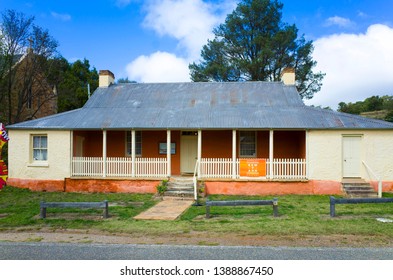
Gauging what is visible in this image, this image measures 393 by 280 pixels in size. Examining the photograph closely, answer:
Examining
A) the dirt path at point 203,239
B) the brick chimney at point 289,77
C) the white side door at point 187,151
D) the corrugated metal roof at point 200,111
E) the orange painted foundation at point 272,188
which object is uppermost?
the brick chimney at point 289,77

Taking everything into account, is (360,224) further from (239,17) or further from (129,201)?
(239,17)

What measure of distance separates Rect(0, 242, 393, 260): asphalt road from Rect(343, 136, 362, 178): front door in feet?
29.3

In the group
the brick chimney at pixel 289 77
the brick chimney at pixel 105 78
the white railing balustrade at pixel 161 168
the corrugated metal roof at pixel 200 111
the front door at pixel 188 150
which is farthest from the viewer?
the brick chimney at pixel 105 78

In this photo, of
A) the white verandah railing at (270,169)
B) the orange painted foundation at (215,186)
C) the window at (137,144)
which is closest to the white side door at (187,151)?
the white verandah railing at (270,169)

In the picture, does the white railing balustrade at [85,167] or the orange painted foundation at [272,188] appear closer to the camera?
the orange painted foundation at [272,188]

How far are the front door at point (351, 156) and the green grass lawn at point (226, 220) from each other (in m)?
2.99

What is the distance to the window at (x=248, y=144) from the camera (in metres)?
17.8

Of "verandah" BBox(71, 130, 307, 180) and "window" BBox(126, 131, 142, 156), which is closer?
"verandah" BBox(71, 130, 307, 180)

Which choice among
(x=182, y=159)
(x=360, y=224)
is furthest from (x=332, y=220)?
(x=182, y=159)

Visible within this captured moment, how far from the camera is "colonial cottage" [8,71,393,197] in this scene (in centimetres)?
1497

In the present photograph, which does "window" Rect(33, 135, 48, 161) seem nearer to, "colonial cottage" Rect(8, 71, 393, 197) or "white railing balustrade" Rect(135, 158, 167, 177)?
"colonial cottage" Rect(8, 71, 393, 197)

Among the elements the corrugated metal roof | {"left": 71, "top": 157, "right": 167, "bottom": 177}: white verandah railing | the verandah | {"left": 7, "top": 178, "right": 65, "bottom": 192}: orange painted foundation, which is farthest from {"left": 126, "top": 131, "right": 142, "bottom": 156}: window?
{"left": 7, "top": 178, "right": 65, "bottom": 192}: orange painted foundation

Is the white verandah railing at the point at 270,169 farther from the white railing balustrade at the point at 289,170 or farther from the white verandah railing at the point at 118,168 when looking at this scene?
the white verandah railing at the point at 118,168

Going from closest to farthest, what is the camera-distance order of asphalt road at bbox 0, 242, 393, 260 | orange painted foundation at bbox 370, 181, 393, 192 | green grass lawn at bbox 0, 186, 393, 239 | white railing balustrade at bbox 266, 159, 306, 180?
asphalt road at bbox 0, 242, 393, 260, green grass lawn at bbox 0, 186, 393, 239, orange painted foundation at bbox 370, 181, 393, 192, white railing balustrade at bbox 266, 159, 306, 180
